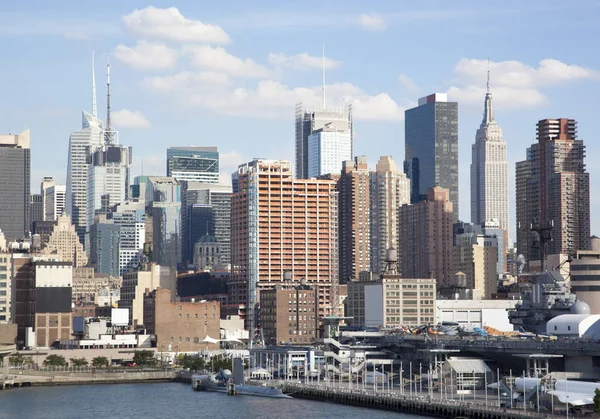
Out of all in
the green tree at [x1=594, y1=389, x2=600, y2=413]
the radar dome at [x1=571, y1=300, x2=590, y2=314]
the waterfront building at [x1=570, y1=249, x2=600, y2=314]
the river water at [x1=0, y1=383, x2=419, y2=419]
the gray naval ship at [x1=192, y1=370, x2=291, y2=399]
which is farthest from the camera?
the waterfront building at [x1=570, y1=249, x2=600, y2=314]

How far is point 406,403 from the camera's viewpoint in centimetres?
14400

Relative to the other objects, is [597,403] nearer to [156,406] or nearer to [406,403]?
[406,403]

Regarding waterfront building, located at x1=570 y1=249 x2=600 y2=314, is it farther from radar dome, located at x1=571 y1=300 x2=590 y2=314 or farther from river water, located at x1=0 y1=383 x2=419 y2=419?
river water, located at x1=0 y1=383 x2=419 y2=419

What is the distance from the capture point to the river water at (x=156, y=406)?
145375 millimetres

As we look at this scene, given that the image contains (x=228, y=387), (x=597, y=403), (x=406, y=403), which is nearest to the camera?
(x=597, y=403)

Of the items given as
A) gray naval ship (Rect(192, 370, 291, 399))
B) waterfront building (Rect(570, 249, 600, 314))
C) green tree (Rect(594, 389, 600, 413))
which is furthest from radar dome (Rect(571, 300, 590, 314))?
green tree (Rect(594, 389, 600, 413))

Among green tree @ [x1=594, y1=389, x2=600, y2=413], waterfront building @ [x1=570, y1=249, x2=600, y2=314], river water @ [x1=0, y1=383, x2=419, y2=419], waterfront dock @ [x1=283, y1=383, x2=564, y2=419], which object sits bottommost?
river water @ [x1=0, y1=383, x2=419, y2=419]

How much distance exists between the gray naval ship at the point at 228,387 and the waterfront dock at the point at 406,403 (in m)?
2.52

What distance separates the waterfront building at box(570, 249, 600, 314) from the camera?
630ft

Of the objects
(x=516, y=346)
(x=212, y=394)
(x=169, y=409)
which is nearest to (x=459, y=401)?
(x=516, y=346)

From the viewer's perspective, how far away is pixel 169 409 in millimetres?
154375

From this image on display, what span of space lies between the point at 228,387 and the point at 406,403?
4173 centimetres

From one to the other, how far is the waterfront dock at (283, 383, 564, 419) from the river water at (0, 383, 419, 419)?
196 cm

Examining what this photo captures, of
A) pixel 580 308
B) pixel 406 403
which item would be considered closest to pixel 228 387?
pixel 406 403
